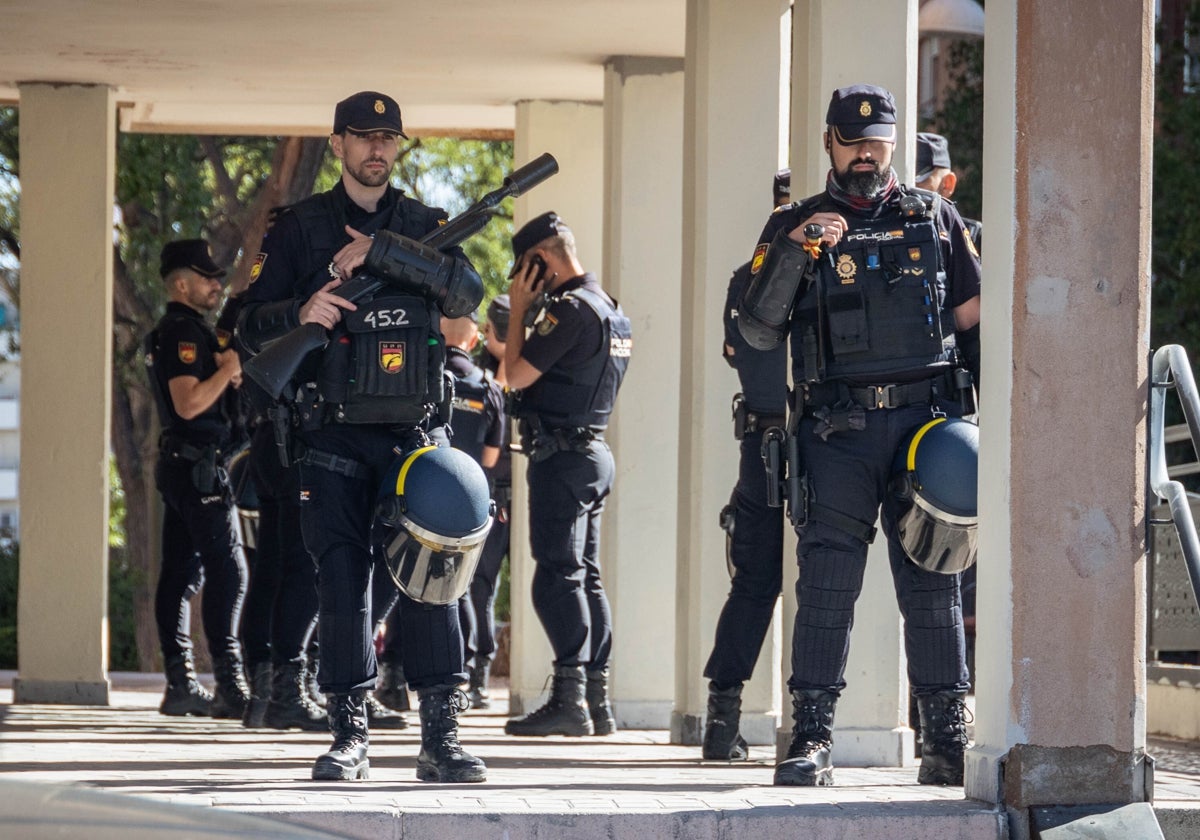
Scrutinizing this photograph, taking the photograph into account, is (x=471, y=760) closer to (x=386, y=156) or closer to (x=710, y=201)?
(x=386, y=156)

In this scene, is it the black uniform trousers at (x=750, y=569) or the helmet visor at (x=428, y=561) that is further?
the black uniform trousers at (x=750, y=569)

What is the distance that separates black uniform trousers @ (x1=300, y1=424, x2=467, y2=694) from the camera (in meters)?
6.17

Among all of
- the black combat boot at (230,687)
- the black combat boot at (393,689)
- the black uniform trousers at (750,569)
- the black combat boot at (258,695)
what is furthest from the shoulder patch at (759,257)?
the black combat boot at (393,689)

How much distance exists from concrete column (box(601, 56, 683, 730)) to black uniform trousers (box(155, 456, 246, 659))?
189 centimetres

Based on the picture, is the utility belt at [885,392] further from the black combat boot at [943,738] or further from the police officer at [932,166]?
the police officer at [932,166]

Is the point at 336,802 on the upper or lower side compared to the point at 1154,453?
lower

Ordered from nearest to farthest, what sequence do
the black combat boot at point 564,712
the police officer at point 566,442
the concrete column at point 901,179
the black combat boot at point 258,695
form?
the concrete column at point 901,179, the police officer at point 566,442, the black combat boot at point 564,712, the black combat boot at point 258,695

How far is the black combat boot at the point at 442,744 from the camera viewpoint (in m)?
6.05

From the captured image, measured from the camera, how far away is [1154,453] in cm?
566

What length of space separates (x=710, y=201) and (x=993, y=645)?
319 centimetres

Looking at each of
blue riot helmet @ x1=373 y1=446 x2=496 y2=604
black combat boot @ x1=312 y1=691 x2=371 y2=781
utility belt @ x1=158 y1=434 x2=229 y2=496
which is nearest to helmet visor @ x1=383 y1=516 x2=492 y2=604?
blue riot helmet @ x1=373 y1=446 x2=496 y2=604

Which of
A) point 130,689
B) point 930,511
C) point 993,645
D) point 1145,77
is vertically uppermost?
point 1145,77

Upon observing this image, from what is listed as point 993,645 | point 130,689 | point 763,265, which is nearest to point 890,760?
point 993,645

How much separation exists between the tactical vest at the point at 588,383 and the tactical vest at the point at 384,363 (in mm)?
2386
